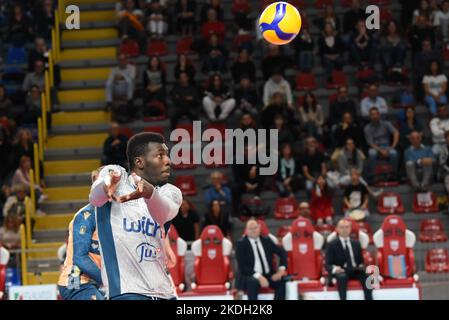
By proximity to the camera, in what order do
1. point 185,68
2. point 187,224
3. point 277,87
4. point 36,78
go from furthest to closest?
point 36,78
point 185,68
point 277,87
point 187,224

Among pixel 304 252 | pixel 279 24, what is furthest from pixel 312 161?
pixel 279 24

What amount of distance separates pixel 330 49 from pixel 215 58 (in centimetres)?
244

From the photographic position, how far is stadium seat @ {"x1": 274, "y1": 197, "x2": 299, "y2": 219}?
848 inches

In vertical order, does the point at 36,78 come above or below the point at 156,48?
below

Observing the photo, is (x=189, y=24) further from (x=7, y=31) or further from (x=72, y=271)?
(x=72, y=271)

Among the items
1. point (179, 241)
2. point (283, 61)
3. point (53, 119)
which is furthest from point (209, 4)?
point (179, 241)

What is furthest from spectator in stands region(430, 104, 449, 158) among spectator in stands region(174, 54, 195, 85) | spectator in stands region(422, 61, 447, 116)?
spectator in stands region(174, 54, 195, 85)

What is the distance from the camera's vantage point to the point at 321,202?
21562mm

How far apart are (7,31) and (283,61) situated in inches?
268

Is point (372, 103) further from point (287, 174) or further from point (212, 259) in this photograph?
point (212, 259)

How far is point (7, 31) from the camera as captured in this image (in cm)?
2609

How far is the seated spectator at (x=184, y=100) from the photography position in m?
22.9

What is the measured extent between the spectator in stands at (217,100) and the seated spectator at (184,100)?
13.9 inches

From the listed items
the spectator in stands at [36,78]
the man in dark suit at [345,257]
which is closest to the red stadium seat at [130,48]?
the spectator in stands at [36,78]
